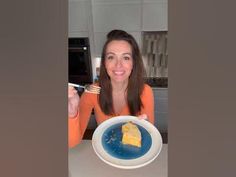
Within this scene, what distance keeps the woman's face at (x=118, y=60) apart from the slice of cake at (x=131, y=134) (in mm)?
117

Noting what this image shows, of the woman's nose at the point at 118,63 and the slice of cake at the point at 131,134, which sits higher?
the woman's nose at the point at 118,63

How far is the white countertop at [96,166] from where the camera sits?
1.94 ft

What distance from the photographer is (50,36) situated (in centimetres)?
56

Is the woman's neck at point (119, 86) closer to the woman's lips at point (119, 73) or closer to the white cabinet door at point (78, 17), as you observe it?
the woman's lips at point (119, 73)

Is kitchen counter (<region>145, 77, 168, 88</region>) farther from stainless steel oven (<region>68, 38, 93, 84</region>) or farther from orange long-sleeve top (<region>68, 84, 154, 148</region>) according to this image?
stainless steel oven (<region>68, 38, 93, 84</region>)

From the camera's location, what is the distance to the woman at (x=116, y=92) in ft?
1.91

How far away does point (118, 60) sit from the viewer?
60 centimetres

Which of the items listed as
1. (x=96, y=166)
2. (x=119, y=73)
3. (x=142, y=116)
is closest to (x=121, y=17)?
(x=119, y=73)

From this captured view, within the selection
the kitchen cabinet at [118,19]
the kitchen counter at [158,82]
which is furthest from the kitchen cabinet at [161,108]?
the kitchen cabinet at [118,19]

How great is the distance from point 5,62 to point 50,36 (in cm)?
12

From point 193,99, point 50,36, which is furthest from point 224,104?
point 50,36

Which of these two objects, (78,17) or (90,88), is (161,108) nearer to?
(90,88)

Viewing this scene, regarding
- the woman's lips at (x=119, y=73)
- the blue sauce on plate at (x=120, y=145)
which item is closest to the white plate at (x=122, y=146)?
the blue sauce on plate at (x=120, y=145)

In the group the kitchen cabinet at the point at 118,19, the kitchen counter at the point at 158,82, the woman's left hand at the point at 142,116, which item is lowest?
the woman's left hand at the point at 142,116
